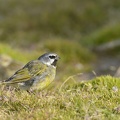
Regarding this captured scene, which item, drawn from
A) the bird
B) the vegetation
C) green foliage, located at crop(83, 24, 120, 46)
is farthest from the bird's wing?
green foliage, located at crop(83, 24, 120, 46)

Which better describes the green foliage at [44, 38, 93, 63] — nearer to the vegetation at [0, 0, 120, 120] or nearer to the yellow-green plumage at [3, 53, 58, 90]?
the vegetation at [0, 0, 120, 120]

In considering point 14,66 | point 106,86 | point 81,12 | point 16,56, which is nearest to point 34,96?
point 106,86

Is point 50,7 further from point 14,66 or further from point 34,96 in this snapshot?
point 34,96

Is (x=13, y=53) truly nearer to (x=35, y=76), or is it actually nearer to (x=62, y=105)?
(x=35, y=76)

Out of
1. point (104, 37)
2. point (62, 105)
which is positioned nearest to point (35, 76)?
point (62, 105)

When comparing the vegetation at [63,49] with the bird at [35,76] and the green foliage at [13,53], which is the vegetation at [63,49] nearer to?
the green foliage at [13,53]

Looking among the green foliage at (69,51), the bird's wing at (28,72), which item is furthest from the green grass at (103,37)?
the bird's wing at (28,72)
